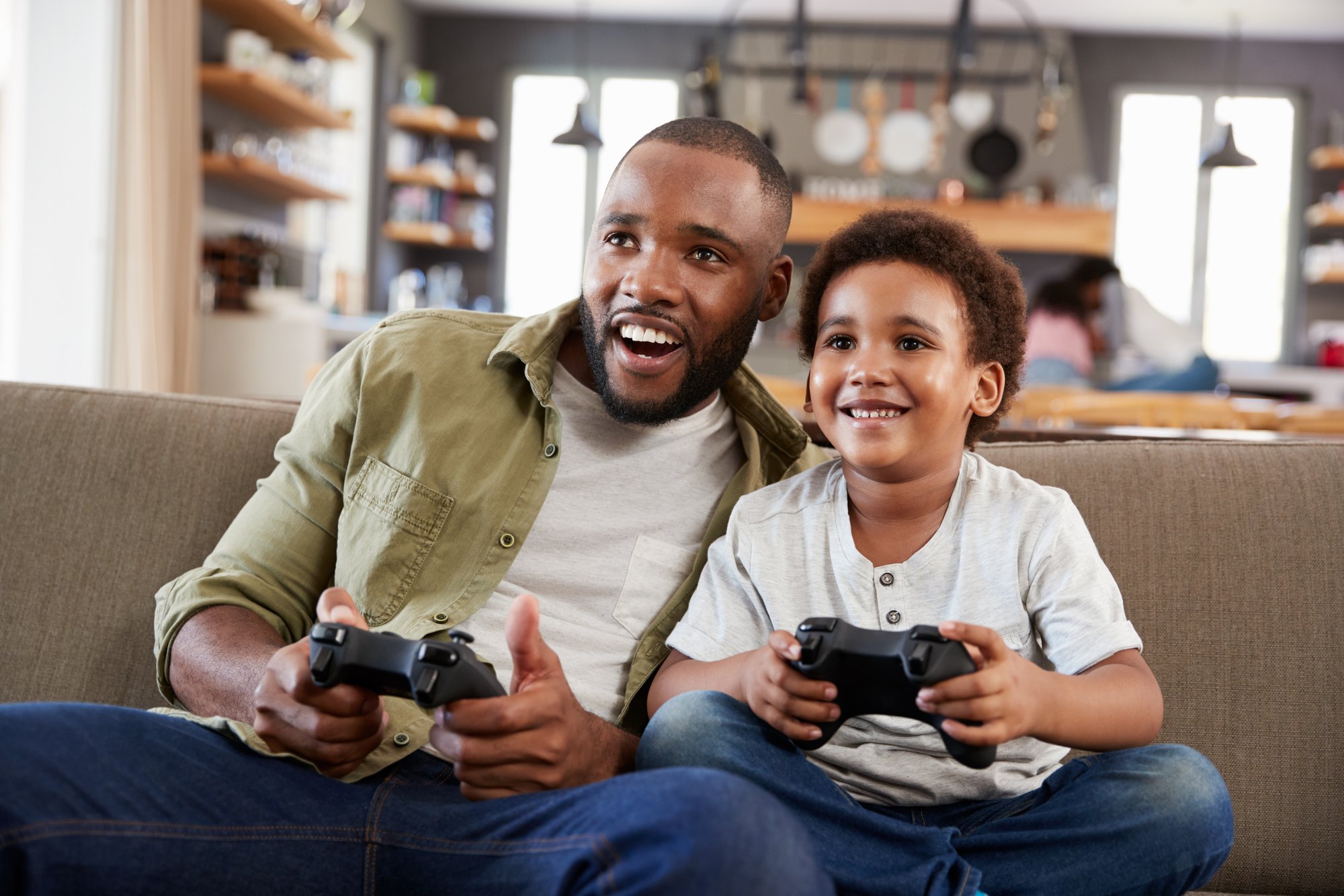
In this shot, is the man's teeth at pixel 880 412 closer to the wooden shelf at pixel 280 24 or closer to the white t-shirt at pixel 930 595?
the white t-shirt at pixel 930 595

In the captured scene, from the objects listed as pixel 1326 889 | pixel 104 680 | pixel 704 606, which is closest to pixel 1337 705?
pixel 1326 889

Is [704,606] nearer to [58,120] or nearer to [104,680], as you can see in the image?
[104,680]

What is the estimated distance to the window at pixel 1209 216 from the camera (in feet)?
26.0

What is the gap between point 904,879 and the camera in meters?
1.02

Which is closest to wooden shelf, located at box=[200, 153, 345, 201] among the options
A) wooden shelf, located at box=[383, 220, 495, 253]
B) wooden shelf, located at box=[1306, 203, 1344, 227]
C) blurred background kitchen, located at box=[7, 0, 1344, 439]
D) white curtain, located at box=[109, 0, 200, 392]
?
blurred background kitchen, located at box=[7, 0, 1344, 439]

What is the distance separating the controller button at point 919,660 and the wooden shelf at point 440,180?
23.4 feet

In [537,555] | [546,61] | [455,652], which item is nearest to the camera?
[455,652]

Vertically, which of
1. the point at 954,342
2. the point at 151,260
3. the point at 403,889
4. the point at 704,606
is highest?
the point at 151,260

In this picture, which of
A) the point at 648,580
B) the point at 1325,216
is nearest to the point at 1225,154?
the point at 1325,216

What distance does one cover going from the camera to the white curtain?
436 cm

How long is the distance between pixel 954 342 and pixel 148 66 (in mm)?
3974

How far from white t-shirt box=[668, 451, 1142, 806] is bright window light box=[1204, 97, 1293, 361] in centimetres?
744

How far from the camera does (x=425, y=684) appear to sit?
0.92 m

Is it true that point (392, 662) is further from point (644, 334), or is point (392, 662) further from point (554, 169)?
point (554, 169)
